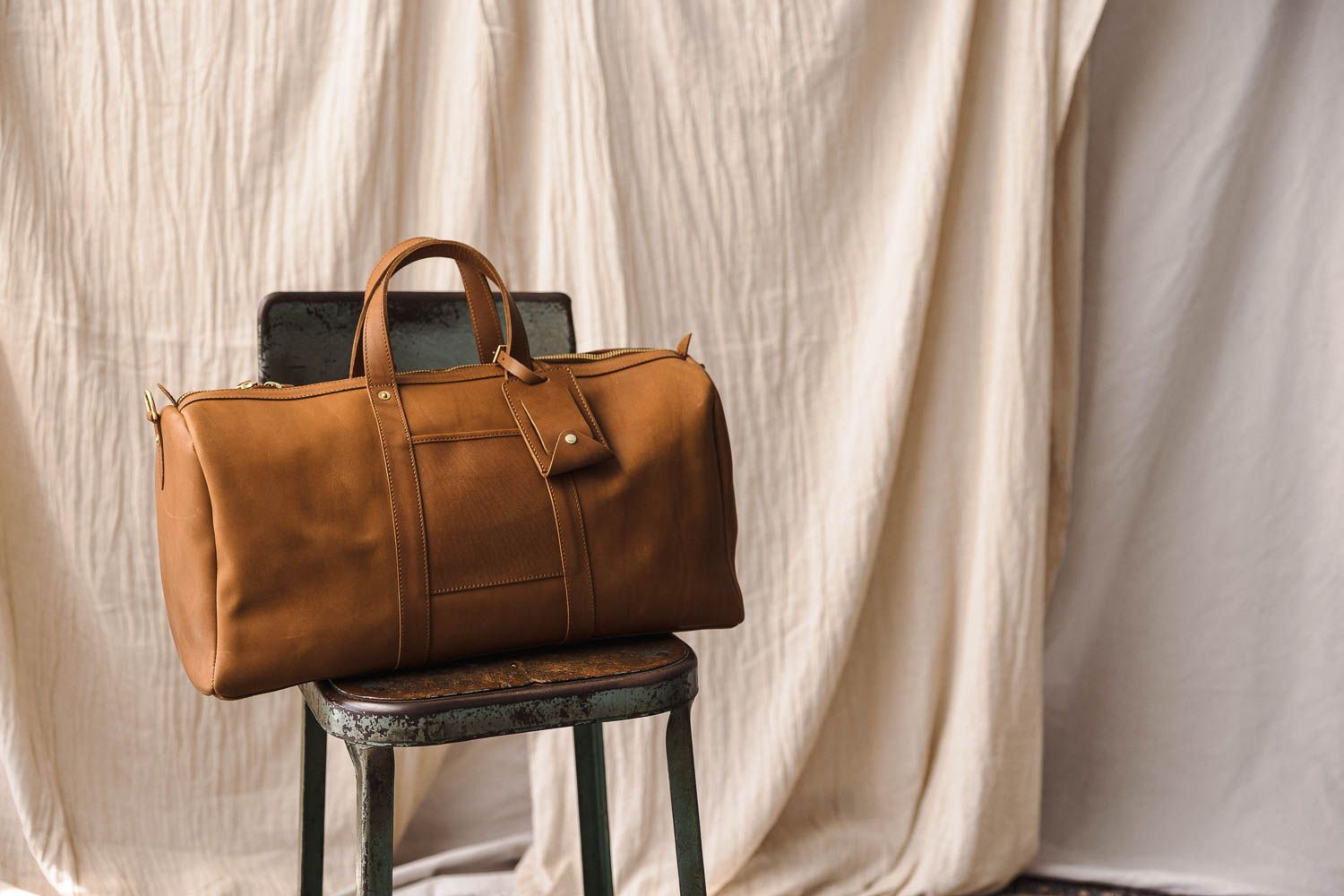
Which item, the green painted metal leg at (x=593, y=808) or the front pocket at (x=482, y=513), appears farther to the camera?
the green painted metal leg at (x=593, y=808)

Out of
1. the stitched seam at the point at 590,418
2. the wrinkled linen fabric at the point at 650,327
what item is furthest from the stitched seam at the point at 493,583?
the wrinkled linen fabric at the point at 650,327

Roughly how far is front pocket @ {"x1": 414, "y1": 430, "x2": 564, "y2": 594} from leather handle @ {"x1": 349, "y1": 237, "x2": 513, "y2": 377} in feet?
0.33

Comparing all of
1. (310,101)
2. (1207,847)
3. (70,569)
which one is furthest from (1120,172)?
(70,569)

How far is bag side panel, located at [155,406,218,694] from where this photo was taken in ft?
2.55

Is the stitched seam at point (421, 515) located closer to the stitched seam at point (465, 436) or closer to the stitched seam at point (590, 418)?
the stitched seam at point (465, 436)

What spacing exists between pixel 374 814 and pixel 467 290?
408 millimetres

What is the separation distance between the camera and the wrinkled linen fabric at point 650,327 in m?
1.40

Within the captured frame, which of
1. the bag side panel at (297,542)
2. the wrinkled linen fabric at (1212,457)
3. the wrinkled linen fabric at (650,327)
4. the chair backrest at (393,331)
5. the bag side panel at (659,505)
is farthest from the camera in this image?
the wrinkled linen fabric at (1212,457)

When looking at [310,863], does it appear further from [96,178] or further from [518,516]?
[96,178]

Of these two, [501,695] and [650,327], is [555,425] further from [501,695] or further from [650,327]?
[650,327]

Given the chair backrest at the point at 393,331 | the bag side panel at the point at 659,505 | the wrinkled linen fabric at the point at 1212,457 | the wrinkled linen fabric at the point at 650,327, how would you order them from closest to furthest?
1. the bag side panel at the point at 659,505
2. the chair backrest at the point at 393,331
3. the wrinkled linen fabric at the point at 650,327
4. the wrinkled linen fabric at the point at 1212,457

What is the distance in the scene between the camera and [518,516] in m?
0.85

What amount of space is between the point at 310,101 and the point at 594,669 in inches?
37.0

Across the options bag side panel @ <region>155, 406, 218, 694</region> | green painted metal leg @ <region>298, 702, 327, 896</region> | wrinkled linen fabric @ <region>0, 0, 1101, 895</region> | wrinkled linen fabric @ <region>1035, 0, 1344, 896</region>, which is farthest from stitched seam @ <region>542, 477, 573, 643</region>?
wrinkled linen fabric @ <region>1035, 0, 1344, 896</region>
